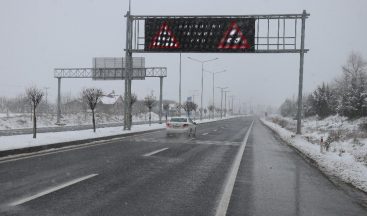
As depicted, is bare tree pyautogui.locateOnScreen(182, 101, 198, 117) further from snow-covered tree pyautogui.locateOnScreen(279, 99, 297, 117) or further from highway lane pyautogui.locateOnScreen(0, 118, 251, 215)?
snow-covered tree pyautogui.locateOnScreen(279, 99, 297, 117)

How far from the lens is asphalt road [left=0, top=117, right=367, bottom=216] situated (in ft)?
19.2

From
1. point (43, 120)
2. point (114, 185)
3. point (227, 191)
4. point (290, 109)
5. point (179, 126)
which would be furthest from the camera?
point (290, 109)

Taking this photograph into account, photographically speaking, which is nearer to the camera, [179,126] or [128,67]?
[179,126]

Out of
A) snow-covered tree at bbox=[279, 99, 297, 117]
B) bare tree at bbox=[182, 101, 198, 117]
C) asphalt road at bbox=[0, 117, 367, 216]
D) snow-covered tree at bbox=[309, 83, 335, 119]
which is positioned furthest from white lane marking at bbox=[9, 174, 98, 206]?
snow-covered tree at bbox=[279, 99, 297, 117]

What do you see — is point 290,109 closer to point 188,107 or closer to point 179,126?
point 188,107

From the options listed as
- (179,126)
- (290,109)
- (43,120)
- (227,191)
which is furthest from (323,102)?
(227,191)

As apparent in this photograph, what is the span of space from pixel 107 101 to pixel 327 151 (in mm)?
91823

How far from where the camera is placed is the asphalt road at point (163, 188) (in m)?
5.87

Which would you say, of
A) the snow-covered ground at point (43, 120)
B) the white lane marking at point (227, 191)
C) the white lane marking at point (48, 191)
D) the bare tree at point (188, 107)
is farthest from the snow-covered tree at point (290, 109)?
the white lane marking at point (48, 191)

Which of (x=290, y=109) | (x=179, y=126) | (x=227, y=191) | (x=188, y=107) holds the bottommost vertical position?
(x=227, y=191)

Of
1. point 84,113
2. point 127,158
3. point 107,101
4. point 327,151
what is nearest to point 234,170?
point 127,158

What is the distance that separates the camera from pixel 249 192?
24.2 ft

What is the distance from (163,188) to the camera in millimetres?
7410

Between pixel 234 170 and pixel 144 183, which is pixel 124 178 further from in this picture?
pixel 234 170
